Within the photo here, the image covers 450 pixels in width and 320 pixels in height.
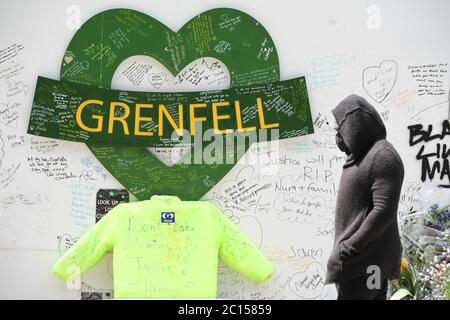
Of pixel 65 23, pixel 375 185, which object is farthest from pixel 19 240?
pixel 375 185

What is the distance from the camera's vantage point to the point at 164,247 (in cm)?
495

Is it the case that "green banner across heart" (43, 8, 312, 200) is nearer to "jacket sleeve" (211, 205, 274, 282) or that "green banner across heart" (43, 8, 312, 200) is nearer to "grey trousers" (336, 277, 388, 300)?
"jacket sleeve" (211, 205, 274, 282)

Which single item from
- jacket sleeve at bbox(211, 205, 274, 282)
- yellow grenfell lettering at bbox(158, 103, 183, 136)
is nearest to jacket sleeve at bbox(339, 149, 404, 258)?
jacket sleeve at bbox(211, 205, 274, 282)

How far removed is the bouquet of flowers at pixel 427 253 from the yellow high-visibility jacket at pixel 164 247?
1181mm

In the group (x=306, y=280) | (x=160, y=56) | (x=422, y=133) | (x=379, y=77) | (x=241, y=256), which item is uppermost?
(x=160, y=56)

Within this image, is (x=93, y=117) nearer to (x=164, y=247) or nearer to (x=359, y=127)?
(x=164, y=247)

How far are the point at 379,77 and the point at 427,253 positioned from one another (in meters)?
1.19

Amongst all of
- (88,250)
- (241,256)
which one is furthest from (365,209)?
(88,250)

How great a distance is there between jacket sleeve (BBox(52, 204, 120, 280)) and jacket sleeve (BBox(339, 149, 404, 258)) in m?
1.91

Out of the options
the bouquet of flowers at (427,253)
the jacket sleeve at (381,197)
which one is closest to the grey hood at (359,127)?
the jacket sleeve at (381,197)

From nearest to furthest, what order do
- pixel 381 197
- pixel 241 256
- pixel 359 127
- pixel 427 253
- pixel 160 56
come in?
pixel 381 197
pixel 359 127
pixel 427 253
pixel 241 256
pixel 160 56

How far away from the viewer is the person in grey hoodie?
364 centimetres

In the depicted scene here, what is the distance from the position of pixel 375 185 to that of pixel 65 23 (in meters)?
2.54

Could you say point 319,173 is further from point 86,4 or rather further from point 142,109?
point 86,4
